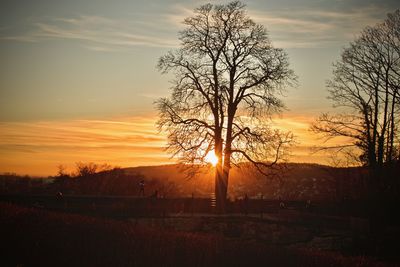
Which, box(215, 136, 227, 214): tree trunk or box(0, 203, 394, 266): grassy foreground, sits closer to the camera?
box(0, 203, 394, 266): grassy foreground

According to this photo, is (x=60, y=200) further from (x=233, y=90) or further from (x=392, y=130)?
(x=392, y=130)

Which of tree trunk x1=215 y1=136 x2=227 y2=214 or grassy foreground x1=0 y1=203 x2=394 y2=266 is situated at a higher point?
tree trunk x1=215 y1=136 x2=227 y2=214

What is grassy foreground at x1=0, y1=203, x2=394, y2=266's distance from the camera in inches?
691

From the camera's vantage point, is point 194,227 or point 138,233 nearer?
point 138,233

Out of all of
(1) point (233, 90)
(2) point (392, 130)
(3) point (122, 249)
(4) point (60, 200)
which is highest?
(1) point (233, 90)

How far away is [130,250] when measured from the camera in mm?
18219

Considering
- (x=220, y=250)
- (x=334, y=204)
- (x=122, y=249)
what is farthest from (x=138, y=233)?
(x=334, y=204)

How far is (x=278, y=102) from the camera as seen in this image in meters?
33.1

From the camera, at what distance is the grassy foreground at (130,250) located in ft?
57.6

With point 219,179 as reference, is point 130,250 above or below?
below

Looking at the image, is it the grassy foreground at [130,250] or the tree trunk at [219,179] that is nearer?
the grassy foreground at [130,250]

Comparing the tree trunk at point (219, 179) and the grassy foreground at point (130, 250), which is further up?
the tree trunk at point (219, 179)

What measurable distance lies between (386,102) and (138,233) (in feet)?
68.3

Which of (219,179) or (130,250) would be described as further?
(219,179)
